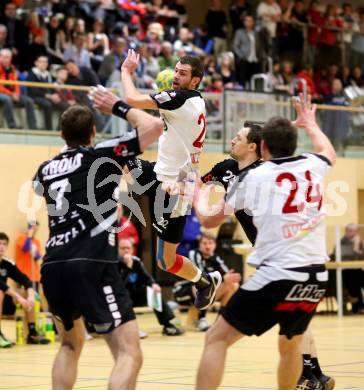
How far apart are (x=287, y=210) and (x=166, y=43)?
55.6 ft

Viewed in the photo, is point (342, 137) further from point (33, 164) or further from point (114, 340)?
point (114, 340)

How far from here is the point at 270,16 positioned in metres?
28.1

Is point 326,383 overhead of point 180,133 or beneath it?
beneath

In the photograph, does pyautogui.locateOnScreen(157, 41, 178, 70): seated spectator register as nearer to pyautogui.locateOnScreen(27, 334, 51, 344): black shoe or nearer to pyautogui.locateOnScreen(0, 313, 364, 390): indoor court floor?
pyautogui.locateOnScreen(0, 313, 364, 390): indoor court floor

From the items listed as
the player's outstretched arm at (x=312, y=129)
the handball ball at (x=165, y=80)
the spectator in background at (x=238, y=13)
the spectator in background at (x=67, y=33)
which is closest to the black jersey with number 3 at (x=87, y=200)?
the player's outstretched arm at (x=312, y=129)

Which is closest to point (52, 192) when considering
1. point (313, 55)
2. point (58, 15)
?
point (58, 15)

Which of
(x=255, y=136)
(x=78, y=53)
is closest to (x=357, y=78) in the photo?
(x=78, y=53)

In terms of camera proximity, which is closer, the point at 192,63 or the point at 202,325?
the point at 192,63

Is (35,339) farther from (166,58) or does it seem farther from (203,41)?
(203,41)

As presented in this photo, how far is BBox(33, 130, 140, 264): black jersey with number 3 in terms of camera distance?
23.1 ft

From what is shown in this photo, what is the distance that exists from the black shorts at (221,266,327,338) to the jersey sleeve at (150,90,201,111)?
296 cm

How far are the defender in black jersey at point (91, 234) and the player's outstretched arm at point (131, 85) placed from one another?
1.18m

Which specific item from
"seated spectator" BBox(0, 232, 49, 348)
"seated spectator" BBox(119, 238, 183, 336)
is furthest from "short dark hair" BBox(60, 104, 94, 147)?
"seated spectator" BBox(119, 238, 183, 336)

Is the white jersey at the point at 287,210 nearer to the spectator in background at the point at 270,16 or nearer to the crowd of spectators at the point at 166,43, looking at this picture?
the crowd of spectators at the point at 166,43
